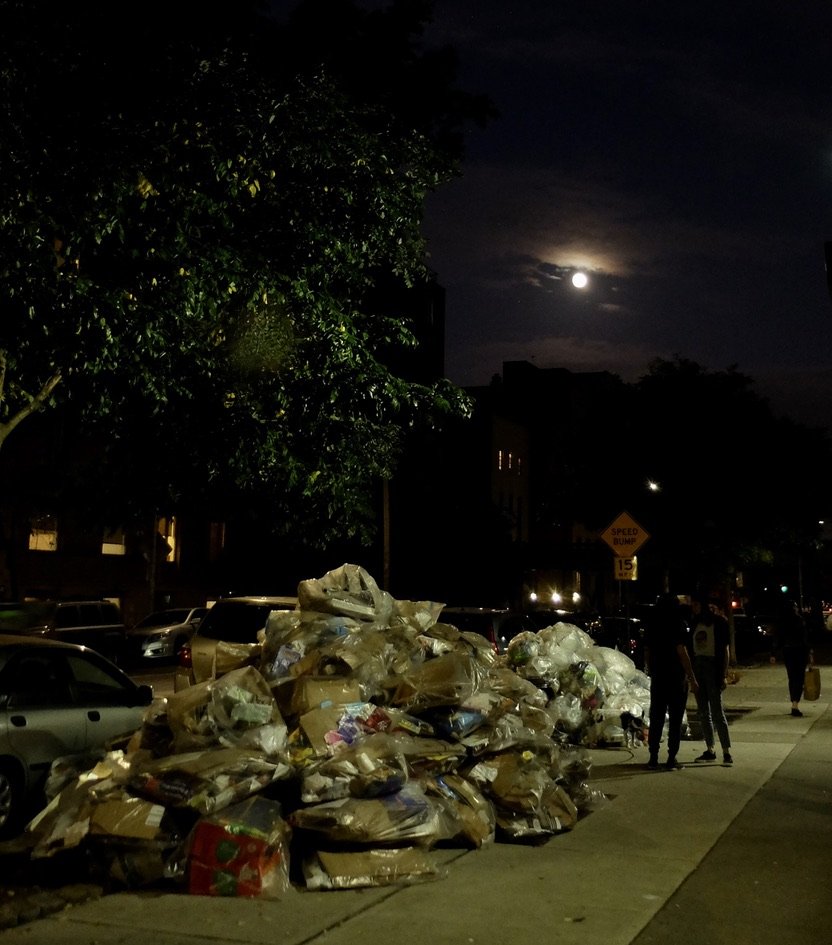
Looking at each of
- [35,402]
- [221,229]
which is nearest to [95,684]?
[35,402]

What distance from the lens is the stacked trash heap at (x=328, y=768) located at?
6.89m

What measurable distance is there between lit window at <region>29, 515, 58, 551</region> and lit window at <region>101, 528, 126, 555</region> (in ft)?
6.44

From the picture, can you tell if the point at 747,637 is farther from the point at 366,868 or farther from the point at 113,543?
the point at 366,868

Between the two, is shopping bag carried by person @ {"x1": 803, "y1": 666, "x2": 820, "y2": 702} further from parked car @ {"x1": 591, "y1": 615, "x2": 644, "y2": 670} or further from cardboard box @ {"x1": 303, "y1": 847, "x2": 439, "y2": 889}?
cardboard box @ {"x1": 303, "y1": 847, "x2": 439, "y2": 889}

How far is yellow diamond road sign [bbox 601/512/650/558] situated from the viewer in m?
18.6

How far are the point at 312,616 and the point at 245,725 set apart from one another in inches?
60.6

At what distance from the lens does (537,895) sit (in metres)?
6.92

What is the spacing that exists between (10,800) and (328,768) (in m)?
2.74

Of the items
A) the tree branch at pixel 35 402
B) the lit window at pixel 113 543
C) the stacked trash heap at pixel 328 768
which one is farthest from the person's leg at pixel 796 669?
the lit window at pixel 113 543

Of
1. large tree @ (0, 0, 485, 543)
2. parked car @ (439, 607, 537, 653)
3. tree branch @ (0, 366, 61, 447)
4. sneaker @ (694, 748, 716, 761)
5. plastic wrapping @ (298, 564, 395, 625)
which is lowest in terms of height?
sneaker @ (694, 748, 716, 761)

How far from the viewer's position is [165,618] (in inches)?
1299

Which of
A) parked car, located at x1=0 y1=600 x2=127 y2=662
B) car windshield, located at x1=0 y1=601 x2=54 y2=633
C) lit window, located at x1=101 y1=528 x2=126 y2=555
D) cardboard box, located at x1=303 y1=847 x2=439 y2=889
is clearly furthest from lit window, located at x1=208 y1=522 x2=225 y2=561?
cardboard box, located at x1=303 y1=847 x2=439 y2=889

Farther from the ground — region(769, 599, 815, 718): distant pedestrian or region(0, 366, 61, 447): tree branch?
region(0, 366, 61, 447): tree branch

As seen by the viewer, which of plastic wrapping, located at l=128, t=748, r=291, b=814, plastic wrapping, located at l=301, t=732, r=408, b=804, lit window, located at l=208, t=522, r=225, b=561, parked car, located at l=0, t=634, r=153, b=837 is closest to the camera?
plastic wrapping, located at l=128, t=748, r=291, b=814
